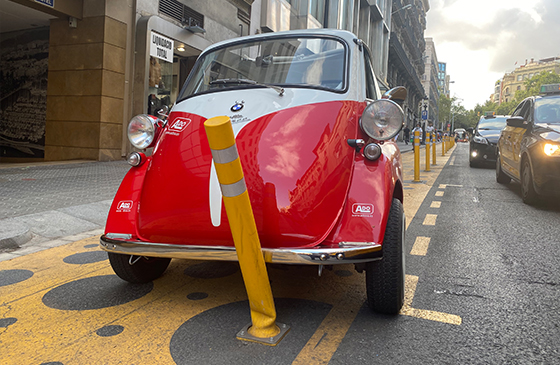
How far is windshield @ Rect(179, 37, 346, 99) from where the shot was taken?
9.96ft

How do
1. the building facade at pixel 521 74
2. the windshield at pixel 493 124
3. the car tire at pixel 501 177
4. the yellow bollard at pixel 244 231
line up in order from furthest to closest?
the building facade at pixel 521 74 < the windshield at pixel 493 124 < the car tire at pixel 501 177 < the yellow bollard at pixel 244 231

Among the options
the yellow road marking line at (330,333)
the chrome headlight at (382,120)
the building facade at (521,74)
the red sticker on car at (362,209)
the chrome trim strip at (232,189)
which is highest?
the building facade at (521,74)

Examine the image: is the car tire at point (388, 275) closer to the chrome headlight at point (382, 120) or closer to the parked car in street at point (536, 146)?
the chrome headlight at point (382, 120)

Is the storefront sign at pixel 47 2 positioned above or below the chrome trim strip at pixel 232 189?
above

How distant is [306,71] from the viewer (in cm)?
307

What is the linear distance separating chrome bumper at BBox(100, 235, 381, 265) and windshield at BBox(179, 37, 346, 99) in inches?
45.7

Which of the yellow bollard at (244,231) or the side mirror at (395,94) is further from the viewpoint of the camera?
the side mirror at (395,94)

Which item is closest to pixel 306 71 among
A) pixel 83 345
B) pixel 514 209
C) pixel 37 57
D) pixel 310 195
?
pixel 310 195

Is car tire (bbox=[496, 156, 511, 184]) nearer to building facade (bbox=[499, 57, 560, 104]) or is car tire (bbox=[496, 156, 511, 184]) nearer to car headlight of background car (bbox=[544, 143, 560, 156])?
car headlight of background car (bbox=[544, 143, 560, 156])

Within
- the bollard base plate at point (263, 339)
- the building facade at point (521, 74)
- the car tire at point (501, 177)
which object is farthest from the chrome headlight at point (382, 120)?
the building facade at point (521, 74)

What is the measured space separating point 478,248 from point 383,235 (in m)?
2.22

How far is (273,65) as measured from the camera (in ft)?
10.6

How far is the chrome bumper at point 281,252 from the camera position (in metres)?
2.18

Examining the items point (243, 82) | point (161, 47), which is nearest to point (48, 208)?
point (243, 82)
